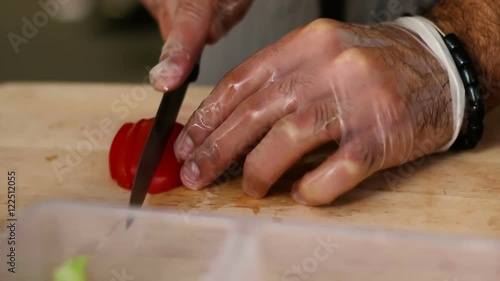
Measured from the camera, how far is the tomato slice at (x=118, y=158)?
78cm

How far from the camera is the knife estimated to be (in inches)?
29.1

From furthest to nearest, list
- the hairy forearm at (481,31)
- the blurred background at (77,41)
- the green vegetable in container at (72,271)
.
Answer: the blurred background at (77,41), the hairy forearm at (481,31), the green vegetable in container at (72,271)

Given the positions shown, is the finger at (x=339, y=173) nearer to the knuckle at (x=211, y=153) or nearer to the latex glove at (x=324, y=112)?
the latex glove at (x=324, y=112)

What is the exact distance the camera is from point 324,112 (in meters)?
0.73

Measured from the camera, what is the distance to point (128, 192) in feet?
2.54

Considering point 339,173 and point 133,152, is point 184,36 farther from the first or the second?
point 339,173

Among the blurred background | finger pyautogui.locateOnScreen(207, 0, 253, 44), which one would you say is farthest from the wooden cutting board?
the blurred background

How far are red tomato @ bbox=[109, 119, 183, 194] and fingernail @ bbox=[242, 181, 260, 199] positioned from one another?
84mm

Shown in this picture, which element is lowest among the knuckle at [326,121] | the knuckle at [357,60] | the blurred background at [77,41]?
the blurred background at [77,41]

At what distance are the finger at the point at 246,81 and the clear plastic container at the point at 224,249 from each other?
156 mm

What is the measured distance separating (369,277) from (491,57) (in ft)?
1.26

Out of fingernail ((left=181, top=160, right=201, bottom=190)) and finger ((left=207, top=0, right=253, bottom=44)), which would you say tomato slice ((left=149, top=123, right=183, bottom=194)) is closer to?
fingernail ((left=181, top=160, right=201, bottom=190))

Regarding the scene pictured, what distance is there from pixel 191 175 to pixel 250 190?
75 millimetres

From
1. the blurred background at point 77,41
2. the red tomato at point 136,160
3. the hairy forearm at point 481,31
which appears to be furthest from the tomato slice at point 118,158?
the blurred background at point 77,41
